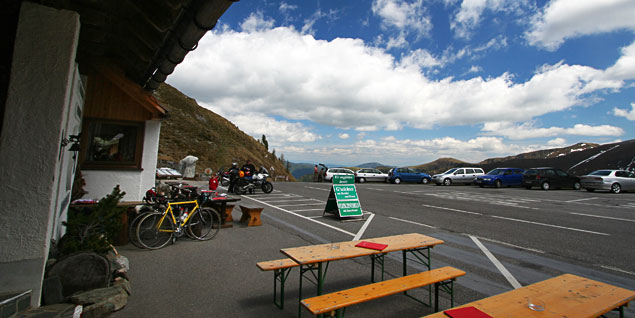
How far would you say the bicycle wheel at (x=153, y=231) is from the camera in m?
5.87

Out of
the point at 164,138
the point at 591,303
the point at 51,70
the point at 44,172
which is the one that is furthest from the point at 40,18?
the point at 164,138

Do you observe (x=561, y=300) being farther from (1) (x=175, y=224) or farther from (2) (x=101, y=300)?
(1) (x=175, y=224)

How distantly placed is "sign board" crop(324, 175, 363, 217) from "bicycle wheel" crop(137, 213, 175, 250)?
4983 mm

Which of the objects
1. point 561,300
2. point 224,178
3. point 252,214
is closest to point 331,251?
point 561,300

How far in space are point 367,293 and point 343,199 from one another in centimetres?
677

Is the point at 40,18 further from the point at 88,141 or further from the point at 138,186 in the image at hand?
the point at 138,186

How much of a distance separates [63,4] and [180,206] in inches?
163

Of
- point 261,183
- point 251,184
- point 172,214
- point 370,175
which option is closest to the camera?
point 172,214

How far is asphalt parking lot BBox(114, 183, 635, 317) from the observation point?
12.2 ft

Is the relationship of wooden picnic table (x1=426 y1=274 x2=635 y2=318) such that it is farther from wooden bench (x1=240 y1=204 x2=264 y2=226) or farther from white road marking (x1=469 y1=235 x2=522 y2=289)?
wooden bench (x1=240 y1=204 x2=264 y2=226)

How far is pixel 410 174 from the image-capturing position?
2981 cm

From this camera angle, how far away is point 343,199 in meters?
9.77

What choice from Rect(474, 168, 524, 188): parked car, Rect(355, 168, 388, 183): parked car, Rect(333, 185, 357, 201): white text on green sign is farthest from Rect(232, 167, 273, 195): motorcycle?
Rect(474, 168, 524, 188): parked car

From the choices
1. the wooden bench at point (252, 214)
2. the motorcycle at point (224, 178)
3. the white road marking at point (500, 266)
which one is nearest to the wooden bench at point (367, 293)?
the white road marking at point (500, 266)
